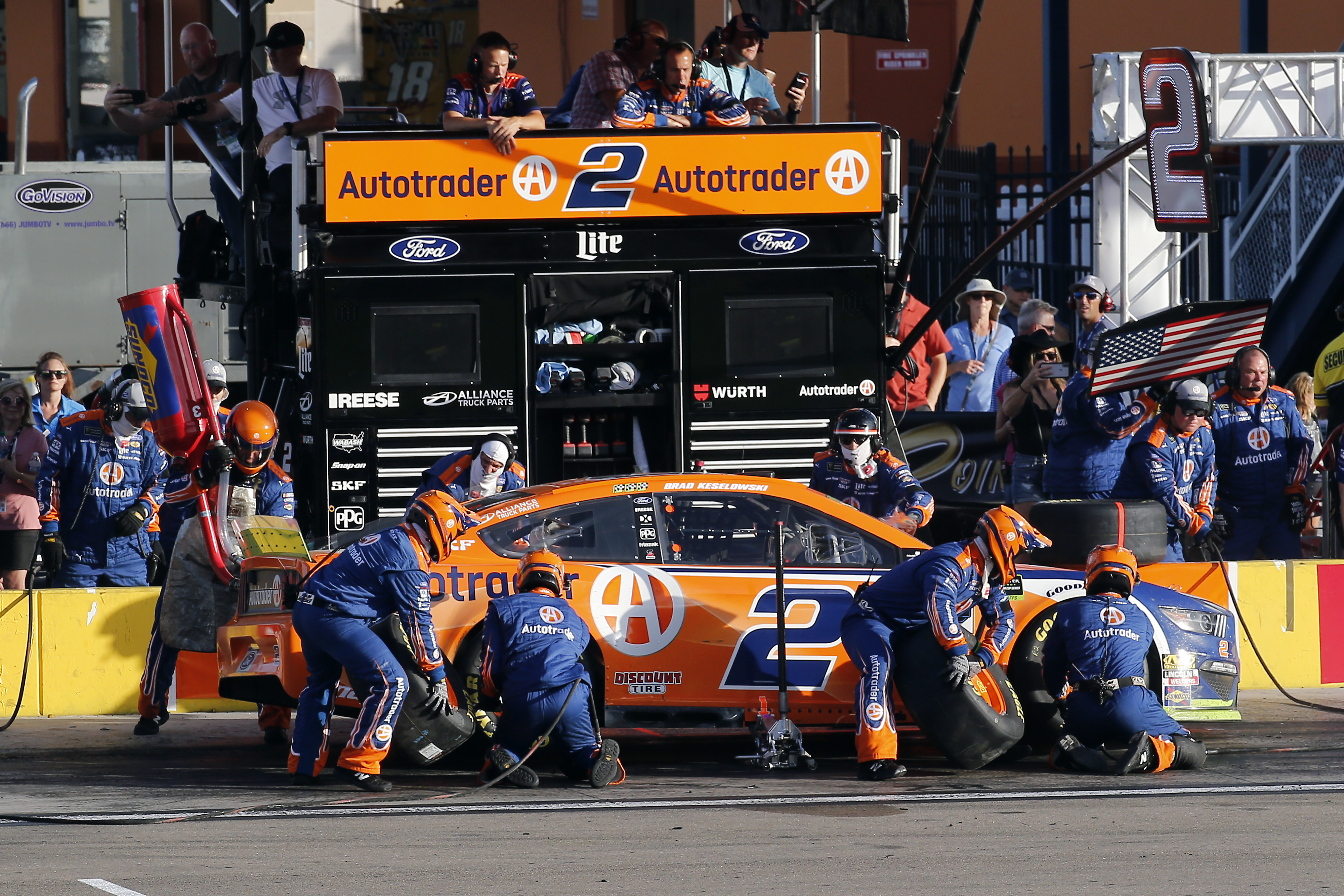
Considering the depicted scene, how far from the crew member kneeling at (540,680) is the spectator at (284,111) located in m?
4.93

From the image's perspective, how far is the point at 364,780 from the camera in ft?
26.8

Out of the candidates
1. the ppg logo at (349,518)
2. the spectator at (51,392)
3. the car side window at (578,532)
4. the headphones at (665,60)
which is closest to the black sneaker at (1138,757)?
the car side window at (578,532)

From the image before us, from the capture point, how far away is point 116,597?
421 inches

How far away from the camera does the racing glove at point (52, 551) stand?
37.0 ft

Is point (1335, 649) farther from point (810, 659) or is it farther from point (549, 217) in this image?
point (549, 217)

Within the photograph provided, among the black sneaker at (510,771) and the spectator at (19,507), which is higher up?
the spectator at (19,507)

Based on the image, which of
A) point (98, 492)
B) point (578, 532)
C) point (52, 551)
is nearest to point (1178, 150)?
point (578, 532)

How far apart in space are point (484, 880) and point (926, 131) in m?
18.5

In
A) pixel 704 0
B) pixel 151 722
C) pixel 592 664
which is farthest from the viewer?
pixel 704 0

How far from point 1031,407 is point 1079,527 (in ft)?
8.50

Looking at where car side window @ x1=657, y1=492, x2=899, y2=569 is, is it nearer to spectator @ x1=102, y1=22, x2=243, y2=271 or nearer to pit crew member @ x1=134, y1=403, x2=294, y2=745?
pit crew member @ x1=134, y1=403, x2=294, y2=745

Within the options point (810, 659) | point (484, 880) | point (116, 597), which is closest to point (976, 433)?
point (810, 659)

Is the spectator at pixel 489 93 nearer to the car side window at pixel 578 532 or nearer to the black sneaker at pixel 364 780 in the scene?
the car side window at pixel 578 532

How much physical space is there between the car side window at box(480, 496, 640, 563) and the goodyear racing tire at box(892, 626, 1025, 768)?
4.61 feet
